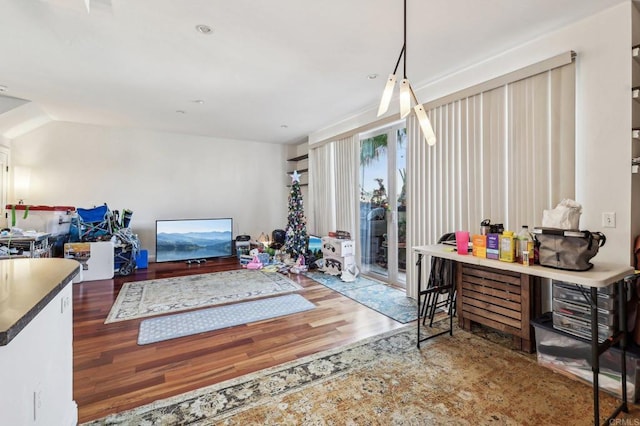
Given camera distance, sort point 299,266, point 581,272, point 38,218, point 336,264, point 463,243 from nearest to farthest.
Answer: point 581,272 → point 463,243 → point 38,218 → point 336,264 → point 299,266

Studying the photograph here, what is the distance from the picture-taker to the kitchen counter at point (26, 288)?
90 centimetres

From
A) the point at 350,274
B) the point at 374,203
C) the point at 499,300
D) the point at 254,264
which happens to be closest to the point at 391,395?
the point at 499,300

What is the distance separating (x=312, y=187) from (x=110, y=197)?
3905mm

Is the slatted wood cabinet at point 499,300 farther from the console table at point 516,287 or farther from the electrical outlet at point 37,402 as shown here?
the electrical outlet at point 37,402

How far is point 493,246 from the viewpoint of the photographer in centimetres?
219

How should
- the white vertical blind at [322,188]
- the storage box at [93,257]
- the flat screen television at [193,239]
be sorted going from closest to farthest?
the storage box at [93,257], the white vertical blind at [322,188], the flat screen television at [193,239]

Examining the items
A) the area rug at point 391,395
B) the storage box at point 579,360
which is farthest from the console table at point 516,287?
the area rug at point 391,395

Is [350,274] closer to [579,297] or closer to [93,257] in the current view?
[579,297]

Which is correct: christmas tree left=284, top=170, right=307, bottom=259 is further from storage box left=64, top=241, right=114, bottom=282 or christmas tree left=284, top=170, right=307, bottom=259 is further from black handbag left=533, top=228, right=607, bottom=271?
black handbag left=533, top=228, right=607, bottom=271

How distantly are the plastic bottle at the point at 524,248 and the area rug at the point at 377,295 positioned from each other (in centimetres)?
137

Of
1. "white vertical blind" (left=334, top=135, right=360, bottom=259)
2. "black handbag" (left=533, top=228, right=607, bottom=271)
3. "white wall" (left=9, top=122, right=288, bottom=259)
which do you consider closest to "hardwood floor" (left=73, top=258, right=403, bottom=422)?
"black handbag" (left=533, top=228, right=607, bottom=271)

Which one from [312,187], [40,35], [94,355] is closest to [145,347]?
[94,355]

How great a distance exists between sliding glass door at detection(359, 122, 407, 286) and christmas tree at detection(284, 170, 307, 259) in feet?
4.14

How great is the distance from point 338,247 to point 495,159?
2.63m
